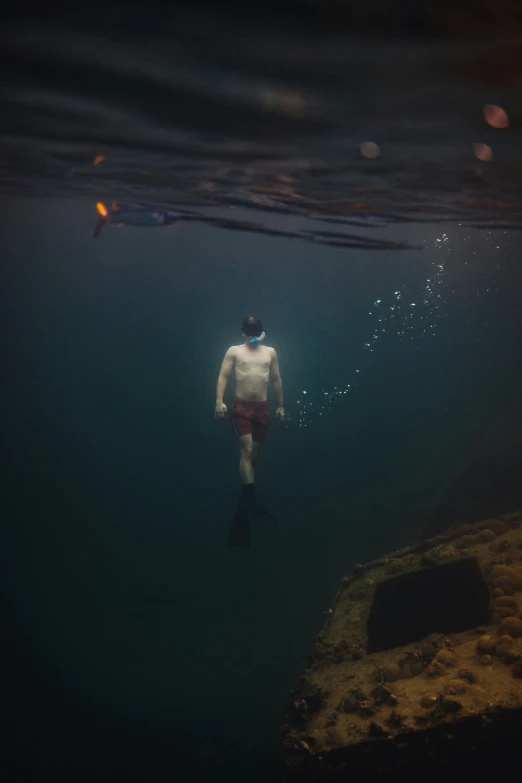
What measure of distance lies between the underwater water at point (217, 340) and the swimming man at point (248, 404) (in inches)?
107

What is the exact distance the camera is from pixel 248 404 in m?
9.20

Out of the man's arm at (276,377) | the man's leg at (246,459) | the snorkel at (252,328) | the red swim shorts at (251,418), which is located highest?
the snorkel at (252,328)

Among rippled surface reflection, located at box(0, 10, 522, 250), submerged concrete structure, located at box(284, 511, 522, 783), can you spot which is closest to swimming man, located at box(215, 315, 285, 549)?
submerged concrete structure, located at box(284, 511, 522, 783)

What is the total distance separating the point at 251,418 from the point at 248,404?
315 mm

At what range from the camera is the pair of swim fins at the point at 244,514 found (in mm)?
8625

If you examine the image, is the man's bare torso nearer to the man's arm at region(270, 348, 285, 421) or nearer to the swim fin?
the man's arm at region(270, 348, 285, 421)

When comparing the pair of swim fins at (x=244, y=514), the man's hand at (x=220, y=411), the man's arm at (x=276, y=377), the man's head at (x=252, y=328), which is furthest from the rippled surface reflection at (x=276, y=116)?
the pair of swim fins at (x=244, y=514)

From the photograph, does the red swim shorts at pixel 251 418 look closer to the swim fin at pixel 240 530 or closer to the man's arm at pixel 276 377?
the man's arm at pixel 276 377

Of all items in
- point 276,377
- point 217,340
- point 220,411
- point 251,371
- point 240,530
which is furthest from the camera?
point 217,340

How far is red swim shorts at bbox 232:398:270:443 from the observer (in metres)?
9.02

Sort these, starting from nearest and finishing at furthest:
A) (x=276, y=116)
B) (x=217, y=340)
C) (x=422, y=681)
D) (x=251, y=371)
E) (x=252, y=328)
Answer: (x=276, y=116) < (x=422, y=681) < (x=252, y=328) < (x=251, y=371) < (x=217, y=340)

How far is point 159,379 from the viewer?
5331 centimetres

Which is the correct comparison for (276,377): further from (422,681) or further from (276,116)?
(276,116)

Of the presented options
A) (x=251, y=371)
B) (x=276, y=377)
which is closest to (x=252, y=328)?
(x=251, y=371)
